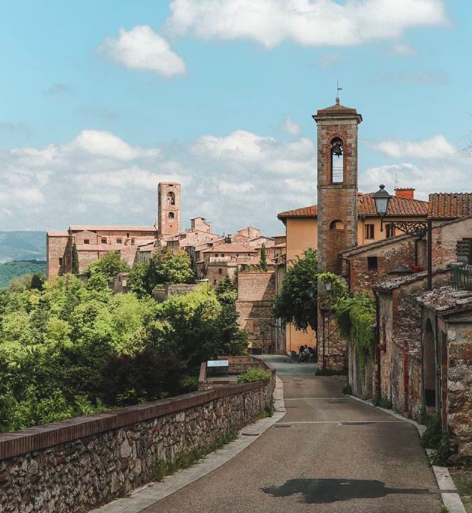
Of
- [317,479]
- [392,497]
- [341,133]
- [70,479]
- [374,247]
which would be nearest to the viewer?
[70,479]

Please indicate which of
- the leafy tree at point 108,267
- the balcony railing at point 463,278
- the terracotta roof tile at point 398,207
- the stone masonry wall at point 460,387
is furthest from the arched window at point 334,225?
the leafy tree at point 108,267

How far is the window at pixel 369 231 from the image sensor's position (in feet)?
208

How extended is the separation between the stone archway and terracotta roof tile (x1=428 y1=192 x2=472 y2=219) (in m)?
26.7

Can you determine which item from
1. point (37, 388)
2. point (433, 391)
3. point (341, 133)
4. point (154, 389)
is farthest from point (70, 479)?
point (341, 133)

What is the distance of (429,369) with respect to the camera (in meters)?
19.6

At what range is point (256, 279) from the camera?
8981 cm

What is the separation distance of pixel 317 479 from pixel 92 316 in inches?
3085

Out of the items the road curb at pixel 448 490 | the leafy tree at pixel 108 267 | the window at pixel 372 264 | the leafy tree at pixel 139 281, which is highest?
the leafy tree at pixel 108 267

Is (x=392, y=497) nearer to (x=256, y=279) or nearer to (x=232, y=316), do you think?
(x=232, y=316)

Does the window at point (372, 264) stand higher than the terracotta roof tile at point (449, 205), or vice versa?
the terracotta roof tile at point (449, 205)

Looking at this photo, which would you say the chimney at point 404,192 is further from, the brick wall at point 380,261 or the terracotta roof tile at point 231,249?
the terracotta roof tile at point 231,249

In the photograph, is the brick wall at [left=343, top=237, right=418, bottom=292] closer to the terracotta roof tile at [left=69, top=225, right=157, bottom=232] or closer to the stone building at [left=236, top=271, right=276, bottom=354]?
the stone building at [left=236, top=271, right=276, bottom=354]

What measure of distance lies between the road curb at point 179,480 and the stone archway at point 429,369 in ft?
12.0

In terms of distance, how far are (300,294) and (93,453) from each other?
160 ft
